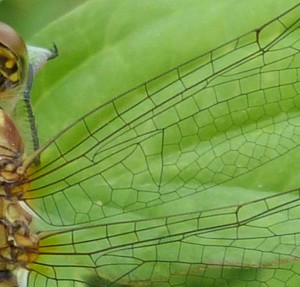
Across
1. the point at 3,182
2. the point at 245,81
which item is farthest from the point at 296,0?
the point at 3,182

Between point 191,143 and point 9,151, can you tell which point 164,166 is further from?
point 9,151

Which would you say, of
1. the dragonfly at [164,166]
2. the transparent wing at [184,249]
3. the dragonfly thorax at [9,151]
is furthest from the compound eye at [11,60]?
the transparent wing at [184,249]

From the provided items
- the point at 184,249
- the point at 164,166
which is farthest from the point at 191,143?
the point at 184,249

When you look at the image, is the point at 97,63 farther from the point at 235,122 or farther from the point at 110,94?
the point at 235,122

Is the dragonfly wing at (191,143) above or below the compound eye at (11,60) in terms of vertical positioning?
below

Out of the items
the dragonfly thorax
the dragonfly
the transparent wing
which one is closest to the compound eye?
the dragonfly thorax

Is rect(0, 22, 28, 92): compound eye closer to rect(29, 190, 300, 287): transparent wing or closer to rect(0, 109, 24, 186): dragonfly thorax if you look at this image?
rect(0, 109, 24, 186): dragonfly thorax

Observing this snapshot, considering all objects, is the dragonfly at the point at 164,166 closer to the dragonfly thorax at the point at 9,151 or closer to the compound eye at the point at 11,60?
the dragonfly thorax at the point at 9,151
